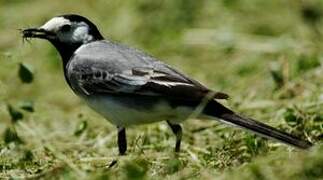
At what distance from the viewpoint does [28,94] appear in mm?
8508

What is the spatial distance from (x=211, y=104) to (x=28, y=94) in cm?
343

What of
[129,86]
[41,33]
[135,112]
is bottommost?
[135,112]

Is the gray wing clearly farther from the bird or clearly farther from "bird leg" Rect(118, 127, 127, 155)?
"bird leg" Rect(118, 127, 127, 155)

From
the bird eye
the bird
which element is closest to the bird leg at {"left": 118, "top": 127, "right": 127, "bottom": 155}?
the bird

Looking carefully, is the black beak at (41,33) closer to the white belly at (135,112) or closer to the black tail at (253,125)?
the white belly at (135,112)

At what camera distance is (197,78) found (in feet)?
27.8

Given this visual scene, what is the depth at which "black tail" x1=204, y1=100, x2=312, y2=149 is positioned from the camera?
198 inches

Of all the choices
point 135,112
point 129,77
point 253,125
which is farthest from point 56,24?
point 253,125

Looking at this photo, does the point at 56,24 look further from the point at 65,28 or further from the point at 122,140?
the point at 122,140

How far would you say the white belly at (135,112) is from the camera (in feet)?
17.7

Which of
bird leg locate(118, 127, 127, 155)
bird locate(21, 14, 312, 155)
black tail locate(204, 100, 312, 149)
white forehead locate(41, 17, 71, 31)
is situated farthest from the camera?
white forehead locate(41, 17, 71, 31)

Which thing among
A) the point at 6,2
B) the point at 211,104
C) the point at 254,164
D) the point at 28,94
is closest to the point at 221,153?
the point at 211,104

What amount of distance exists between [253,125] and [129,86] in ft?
2.38

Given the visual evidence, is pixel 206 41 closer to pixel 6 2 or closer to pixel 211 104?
pixel 6 2
